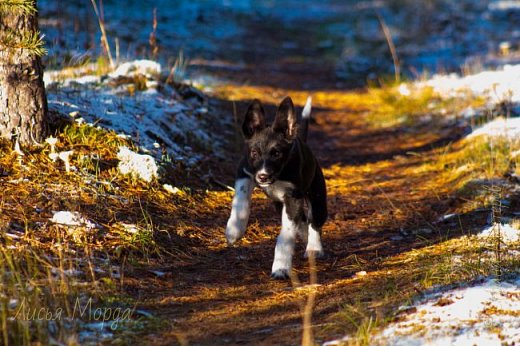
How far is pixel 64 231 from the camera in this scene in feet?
16.1

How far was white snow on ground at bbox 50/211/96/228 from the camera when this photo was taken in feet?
16.4

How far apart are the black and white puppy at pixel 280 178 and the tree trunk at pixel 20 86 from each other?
6.10 feet

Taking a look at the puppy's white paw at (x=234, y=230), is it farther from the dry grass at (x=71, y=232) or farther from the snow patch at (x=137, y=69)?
the snow patch at (x=137, y=69)

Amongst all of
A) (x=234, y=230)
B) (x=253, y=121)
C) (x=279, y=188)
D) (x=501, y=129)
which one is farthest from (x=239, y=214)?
(x=501, y=129)

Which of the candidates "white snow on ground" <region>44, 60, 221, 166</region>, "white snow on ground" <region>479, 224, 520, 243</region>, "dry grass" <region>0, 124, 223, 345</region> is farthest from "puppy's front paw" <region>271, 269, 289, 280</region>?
"white snow on ground" <region>44, 60, 221, 166</region>

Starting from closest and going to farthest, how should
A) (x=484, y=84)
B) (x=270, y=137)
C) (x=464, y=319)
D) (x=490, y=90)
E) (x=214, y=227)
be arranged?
(x=464, y=319), (x=270, y=137), (x=214, y=227), (x=490, y=90), (x=484, y=84)

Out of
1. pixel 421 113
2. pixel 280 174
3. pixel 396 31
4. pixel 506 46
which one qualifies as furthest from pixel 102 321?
pixel 396 31

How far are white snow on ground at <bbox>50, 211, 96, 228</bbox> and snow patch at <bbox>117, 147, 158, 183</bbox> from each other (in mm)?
1161

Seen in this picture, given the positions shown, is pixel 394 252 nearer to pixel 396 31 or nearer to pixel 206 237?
pixel 206 237

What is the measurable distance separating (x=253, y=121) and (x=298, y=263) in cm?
127

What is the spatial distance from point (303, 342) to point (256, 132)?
2438 millimetres

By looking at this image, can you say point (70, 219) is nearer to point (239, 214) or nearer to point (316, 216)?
point (239, 214)

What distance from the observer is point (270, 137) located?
5477 millimetres

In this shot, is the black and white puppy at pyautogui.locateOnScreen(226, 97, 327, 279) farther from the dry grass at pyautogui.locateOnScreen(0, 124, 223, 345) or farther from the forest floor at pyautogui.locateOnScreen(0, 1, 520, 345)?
the dry grass at pyautogui.locateOnScreen(0, 124, 223, 345)
